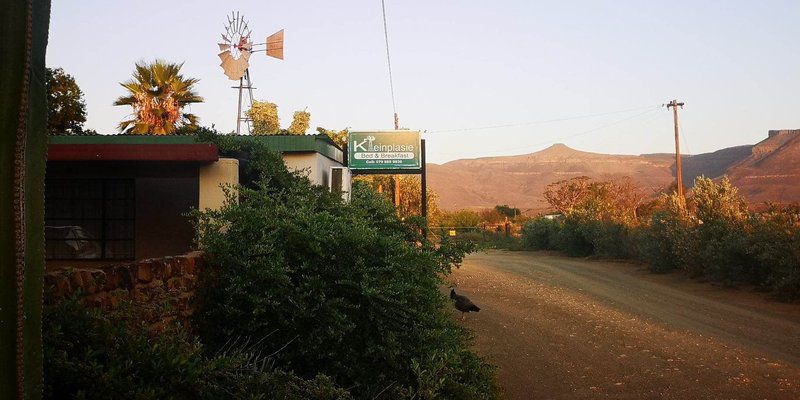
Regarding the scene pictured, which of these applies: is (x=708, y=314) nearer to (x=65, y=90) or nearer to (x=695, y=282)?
(x=695, y=282)

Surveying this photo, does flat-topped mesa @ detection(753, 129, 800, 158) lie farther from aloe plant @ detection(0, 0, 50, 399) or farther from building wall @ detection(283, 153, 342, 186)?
aloe plant @ detection(0, 0, 50, 399)

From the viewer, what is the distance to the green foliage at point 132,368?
13.3 feet

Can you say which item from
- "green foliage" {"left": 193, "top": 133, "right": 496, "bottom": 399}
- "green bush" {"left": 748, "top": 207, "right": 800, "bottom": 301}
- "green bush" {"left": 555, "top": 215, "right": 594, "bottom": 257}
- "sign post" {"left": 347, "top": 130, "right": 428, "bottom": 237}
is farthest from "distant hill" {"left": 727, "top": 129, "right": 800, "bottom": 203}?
"green foliage" {"left": 193, "top": 133, "right": 496, "bottom": 399}

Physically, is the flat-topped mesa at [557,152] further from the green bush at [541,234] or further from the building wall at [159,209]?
the building wall at [159,209]

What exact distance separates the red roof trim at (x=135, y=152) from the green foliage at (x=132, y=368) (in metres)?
6.14

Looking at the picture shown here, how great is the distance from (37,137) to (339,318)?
360 centimetres

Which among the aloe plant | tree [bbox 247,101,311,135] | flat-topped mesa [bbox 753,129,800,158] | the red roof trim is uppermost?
flat-topped mesa [bbox 753,129,800,158]

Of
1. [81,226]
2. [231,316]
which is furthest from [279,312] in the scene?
[81,226]

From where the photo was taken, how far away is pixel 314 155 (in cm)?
1546

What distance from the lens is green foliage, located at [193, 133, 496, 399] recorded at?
6.44m

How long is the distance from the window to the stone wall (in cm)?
755

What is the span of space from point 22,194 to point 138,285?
2.96 metres

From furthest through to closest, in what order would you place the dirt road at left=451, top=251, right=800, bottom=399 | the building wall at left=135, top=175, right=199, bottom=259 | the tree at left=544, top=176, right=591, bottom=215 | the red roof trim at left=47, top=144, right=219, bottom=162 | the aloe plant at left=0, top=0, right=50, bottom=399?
the tree at left=544, top=176, right=591, bottom=215 → the building wall at left=135, top=175, right=199, bottom=259 → the red roof trim at left=47, top=144, right=219, bottom=162 → the dirt road at left=451, top=251, right=800, bottom=399 → the aloe plant at left=0, top=0, right=50, bottom=399

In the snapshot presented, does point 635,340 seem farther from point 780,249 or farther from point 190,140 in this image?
Result: point 190,140
